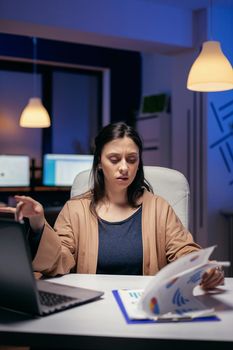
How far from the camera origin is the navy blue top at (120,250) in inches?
71.0

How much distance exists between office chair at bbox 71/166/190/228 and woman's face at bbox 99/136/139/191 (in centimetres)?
27

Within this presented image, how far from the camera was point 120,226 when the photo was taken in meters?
1.86

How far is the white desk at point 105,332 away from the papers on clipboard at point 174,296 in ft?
0.09

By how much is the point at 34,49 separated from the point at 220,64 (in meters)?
3.53

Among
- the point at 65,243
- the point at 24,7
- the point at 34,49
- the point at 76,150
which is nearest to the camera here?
the point at 65,243

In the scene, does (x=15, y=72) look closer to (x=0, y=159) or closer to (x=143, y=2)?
(x=0, y=159)

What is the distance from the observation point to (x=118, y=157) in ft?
6.15

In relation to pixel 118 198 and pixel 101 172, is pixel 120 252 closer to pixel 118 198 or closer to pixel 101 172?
pixel 118 198

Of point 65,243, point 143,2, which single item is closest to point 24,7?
point 143,2

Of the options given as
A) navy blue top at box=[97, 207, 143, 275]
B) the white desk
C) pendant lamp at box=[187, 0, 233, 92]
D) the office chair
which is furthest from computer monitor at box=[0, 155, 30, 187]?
the white desk

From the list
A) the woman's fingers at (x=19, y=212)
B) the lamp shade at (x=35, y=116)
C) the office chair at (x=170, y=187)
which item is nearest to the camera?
the woman's fingers at (x=19, y=212)

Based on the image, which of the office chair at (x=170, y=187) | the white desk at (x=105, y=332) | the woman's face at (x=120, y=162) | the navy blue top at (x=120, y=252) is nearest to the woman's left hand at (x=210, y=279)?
the white desk at (x=105, y=332)

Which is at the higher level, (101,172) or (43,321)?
(101,172)

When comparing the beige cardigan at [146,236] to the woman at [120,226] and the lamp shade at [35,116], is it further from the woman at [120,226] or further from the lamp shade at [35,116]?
the lamp shade at [35,116]
